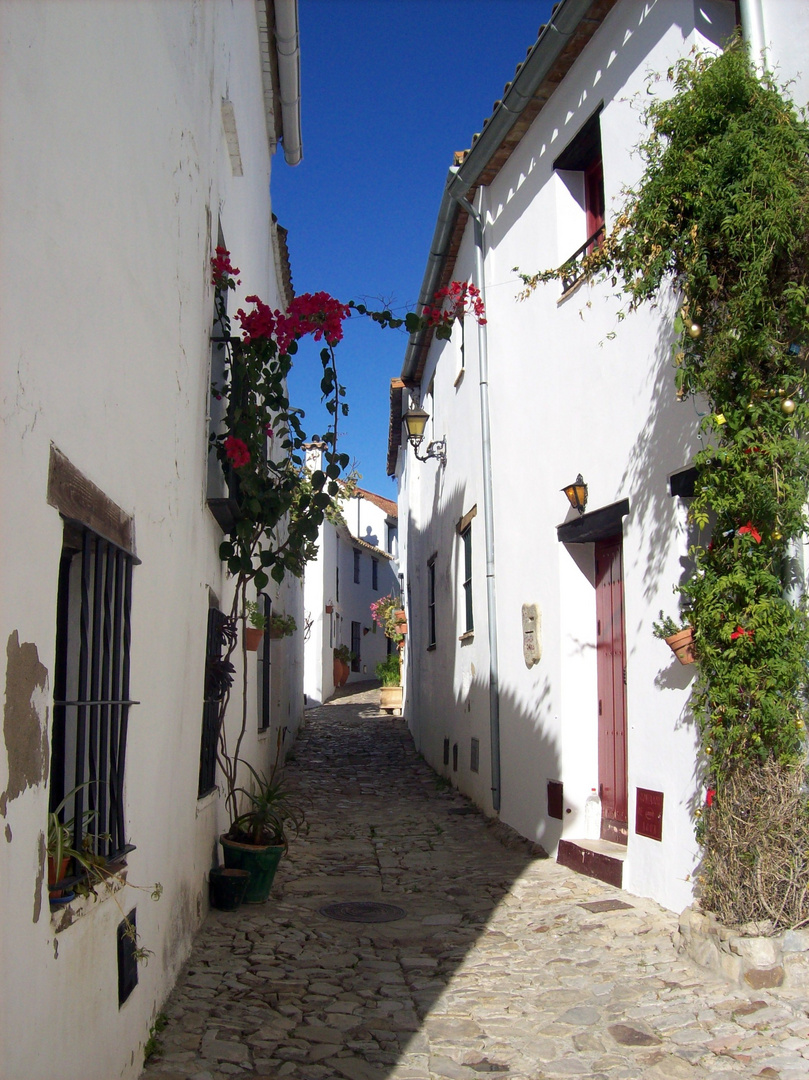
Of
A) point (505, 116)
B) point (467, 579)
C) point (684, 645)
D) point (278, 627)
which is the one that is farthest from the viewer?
point (278, 627)

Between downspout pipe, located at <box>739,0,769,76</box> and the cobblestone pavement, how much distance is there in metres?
4.57

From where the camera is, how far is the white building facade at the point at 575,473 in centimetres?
552

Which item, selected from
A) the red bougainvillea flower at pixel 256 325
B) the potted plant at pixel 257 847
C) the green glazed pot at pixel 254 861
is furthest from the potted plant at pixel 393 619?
the red bougainvillea flower at pixel 256 325

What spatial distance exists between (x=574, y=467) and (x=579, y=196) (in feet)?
7.36

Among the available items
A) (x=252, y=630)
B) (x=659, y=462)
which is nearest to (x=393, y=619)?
(x=252, y=630)

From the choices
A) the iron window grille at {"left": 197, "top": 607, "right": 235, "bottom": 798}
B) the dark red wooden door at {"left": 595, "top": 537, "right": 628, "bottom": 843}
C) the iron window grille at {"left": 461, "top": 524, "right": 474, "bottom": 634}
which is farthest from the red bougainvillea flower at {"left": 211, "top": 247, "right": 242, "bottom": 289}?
the iron window grille at {"left": 461, "top": 524, "right": 474, "bottom": 634}

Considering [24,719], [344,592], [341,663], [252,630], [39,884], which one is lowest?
[341,663]

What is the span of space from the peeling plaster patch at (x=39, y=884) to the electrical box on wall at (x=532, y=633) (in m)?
5.47

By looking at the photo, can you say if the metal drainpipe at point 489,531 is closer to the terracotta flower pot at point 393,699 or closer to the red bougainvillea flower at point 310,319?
the red bougainvillea flower at point 310,319

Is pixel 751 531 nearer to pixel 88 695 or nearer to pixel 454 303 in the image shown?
→ pixel 88 695

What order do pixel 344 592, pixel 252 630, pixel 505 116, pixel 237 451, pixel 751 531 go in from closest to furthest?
pixel 751 531 < pixel 237 451 < pixel 505 116 < pixel 252 630 < pixel 344 592

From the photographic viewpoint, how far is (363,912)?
19.7 ft

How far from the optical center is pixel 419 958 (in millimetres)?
5062

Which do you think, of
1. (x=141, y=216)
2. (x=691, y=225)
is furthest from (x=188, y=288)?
(x=691, y=225)
